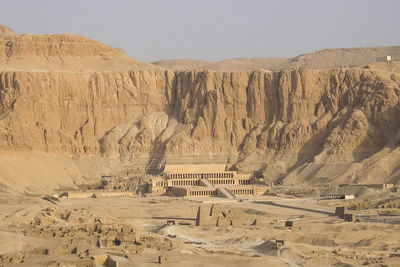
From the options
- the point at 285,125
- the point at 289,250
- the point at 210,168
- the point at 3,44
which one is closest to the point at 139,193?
the point at 210,168

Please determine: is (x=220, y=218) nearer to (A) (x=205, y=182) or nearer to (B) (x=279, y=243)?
(B) (x=279, y=243)

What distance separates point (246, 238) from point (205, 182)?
6112 centimetres

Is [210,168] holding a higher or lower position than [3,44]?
lower

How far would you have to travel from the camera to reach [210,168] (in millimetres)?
138500

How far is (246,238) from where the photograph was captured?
236 ft

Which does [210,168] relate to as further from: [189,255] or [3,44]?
[189,255]

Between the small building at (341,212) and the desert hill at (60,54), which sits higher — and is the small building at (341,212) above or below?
below

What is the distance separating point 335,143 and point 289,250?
71.9 m

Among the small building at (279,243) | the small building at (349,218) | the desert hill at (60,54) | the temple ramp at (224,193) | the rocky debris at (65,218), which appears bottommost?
the temple ramp at (224,193)

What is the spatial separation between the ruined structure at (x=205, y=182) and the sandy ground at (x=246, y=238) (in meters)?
18.6

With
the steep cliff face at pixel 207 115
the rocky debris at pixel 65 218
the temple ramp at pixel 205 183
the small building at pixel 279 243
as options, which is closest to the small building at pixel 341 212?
the small building at pixel 279 243

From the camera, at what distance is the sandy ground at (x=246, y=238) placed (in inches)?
2250

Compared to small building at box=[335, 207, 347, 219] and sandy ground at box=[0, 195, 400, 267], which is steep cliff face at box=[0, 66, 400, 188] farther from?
small building at box=[335, 207, 347, 219]

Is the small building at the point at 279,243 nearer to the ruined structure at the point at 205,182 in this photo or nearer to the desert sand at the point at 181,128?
the desert sand at the point at 181,128
